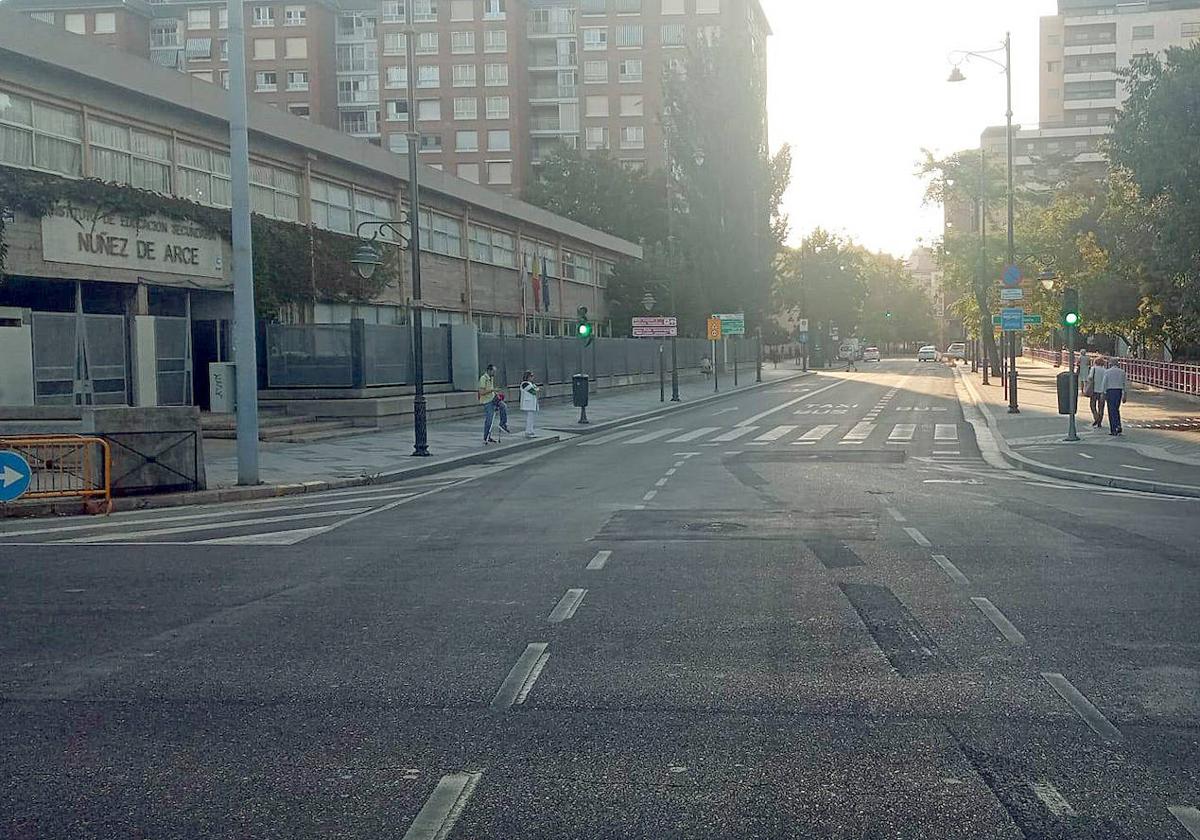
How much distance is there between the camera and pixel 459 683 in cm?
681

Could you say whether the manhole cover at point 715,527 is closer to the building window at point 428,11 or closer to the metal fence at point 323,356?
the metal fence at point 323,356

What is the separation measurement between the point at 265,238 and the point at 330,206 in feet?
15.8

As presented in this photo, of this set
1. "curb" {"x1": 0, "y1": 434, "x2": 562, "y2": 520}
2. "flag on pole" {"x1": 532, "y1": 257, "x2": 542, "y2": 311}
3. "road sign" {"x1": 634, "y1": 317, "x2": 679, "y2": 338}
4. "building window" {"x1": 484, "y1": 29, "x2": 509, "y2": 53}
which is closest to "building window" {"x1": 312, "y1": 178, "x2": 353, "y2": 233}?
"road sign" {"x1": 634, "y1": 317, "x2": 679, "y2": 338}

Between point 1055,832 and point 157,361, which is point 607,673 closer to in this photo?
point 1055,832

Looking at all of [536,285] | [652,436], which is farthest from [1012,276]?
[536,285]

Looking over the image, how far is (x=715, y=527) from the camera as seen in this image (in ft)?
44.3

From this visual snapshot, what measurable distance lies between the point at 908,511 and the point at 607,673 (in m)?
8.70

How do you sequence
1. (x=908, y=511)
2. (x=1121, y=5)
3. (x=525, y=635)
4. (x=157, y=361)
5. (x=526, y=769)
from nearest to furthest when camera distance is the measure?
(x=526, y=769), (x=525, y=635), (x=908, y=511), (x=157, y=361), (x=1121, y=5)

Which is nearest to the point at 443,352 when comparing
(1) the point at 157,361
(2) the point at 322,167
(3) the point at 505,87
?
(2) the point at 322,167

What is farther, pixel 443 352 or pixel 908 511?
pixel 443 352

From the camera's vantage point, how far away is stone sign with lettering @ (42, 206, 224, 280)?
2548 cm

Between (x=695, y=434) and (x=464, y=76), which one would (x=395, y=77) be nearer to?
(x=464, y=76)

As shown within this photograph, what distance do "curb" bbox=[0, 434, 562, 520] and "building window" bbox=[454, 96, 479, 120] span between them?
6959 cm

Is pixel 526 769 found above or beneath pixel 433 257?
beneath
